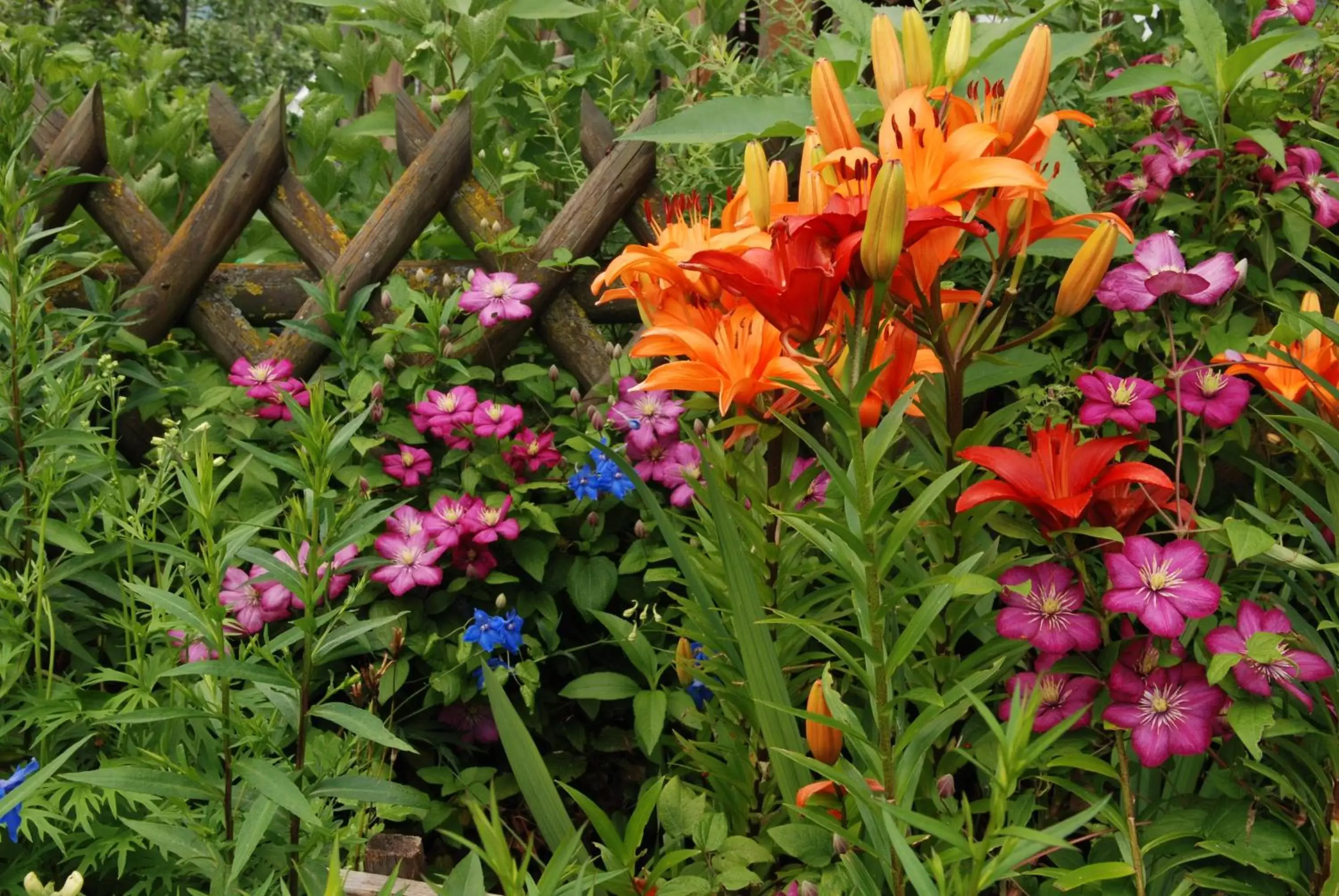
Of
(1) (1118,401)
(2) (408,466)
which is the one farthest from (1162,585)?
(2) (408,466)

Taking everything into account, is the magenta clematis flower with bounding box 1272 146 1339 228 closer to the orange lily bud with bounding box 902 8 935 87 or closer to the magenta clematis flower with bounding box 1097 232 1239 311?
the magenta clematis flower with bounding box 1097 232 1239 311

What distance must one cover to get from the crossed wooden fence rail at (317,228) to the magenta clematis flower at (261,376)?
0.13 metres

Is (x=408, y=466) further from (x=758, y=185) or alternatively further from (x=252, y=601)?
(x=758, y=185)

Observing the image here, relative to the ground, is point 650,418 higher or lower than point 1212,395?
lower

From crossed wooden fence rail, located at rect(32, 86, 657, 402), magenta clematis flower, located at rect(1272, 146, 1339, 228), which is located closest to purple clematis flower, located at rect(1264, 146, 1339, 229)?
magenta clematis flower, located at rect(1272, 146, 1339, 228)

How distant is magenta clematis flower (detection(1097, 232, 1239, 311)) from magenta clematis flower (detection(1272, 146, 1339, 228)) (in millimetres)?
428

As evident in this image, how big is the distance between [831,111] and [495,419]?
2.72 ft

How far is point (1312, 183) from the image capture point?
1.52 m

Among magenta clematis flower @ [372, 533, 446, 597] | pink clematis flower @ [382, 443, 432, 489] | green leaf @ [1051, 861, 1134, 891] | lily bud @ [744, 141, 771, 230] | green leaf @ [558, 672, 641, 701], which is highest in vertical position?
lily bud @ [744, 141, 771, 230]

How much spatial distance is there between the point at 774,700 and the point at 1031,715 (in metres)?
0.39

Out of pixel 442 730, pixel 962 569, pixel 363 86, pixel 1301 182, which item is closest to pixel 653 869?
pixel 962 569

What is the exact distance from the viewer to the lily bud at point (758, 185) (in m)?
0.98

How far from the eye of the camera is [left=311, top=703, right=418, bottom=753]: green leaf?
0.78 metres

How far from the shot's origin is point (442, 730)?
1669 mm
